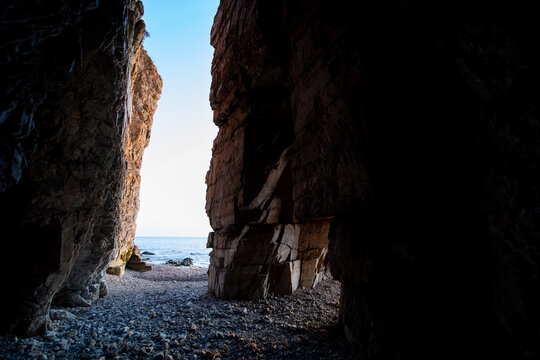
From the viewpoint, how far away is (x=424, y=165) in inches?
117

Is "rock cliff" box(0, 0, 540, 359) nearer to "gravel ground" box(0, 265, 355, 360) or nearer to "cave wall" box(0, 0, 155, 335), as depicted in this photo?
"cave wall" box(0, 0, 155, 335)

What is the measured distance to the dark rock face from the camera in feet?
6.37

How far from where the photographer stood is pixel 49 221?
12.4 feet

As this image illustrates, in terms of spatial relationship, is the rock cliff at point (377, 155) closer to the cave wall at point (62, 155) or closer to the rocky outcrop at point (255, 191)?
the cave wall at point (62, 155)

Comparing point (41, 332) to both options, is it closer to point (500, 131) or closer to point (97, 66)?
point (97, 66)

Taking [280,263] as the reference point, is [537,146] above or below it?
above

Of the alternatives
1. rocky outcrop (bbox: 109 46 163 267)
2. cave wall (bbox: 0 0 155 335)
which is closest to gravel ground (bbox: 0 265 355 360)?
cave wall (bbox: 0 0 155 335)

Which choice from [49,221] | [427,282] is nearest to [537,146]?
[427,282]

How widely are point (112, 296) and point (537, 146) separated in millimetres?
9683

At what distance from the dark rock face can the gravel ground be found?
96cm

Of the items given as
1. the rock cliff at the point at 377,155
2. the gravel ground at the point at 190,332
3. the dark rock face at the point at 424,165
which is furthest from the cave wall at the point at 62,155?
the dark rock face at the point at 424,165

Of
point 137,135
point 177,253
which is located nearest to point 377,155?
point 137,135

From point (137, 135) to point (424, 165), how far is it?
1515 cm

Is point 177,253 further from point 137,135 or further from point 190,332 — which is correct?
point 190,332
